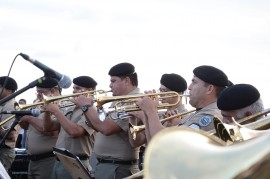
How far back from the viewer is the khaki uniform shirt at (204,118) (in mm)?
3824

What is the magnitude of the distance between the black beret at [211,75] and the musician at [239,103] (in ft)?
→ 2.76

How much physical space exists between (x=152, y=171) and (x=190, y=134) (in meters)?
0.15

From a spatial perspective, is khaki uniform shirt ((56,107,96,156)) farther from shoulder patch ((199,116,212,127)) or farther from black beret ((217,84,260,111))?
black beret ((217,84,260,111))

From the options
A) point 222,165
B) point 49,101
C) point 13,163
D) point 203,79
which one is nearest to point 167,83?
point 203,79

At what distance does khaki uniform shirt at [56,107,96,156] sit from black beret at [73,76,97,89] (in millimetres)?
392

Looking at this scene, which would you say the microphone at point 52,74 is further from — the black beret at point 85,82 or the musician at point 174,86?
the black beret at point 85,82

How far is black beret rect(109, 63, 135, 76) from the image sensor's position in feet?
17.8

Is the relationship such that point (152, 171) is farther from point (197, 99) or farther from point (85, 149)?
point (85, 149)

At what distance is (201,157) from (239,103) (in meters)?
2.26

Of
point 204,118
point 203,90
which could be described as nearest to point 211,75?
point 203,90

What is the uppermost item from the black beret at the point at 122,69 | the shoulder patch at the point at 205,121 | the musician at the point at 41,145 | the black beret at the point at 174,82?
the black beret at the point at 122,69

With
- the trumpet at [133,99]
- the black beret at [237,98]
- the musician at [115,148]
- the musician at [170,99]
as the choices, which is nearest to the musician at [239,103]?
the black beret at [237,98]

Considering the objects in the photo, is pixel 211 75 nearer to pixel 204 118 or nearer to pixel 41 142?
pixel 204 118

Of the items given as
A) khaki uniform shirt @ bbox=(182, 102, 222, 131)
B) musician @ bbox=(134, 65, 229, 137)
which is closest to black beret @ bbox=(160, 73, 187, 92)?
musician @ bbox=(134, 65, 229, 137)
